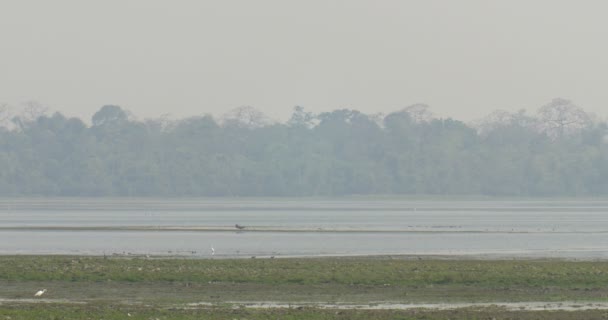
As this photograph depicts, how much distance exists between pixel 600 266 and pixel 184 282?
602 inches

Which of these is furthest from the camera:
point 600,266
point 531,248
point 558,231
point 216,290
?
point 558,231

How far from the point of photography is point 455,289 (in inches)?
1476

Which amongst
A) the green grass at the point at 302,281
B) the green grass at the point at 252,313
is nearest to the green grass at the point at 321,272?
the green grass at the point at 302,281

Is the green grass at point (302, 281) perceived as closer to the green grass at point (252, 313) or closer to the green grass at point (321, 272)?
the green grass at point (321, 272)

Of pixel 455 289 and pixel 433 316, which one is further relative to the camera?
pixel 455 289

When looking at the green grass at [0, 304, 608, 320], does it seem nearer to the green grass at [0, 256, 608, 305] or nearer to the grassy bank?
the grassy bank

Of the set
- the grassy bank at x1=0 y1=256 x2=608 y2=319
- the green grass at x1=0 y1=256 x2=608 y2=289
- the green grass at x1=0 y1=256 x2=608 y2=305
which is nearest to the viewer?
the grassy bank at x1=0 y1=256 x2=608 y2=319

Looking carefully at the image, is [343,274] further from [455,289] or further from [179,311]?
[179,311]

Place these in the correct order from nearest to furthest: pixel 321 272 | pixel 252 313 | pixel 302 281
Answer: pixel 252 313 → pixel 302 281 → pixel 321 272

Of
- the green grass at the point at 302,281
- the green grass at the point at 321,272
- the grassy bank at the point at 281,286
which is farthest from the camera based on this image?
the green grass at the point at 321,272

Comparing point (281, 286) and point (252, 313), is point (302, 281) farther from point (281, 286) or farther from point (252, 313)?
point (252, 313)

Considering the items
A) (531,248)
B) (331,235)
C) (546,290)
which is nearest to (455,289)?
(546,290)

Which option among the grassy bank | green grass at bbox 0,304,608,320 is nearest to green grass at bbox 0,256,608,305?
the grassy bank

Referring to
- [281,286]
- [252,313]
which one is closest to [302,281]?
[281,286]
